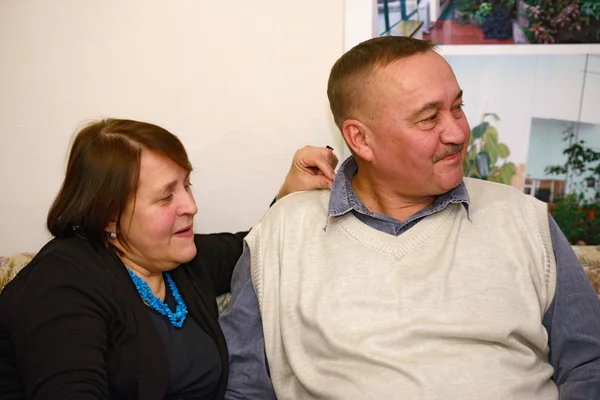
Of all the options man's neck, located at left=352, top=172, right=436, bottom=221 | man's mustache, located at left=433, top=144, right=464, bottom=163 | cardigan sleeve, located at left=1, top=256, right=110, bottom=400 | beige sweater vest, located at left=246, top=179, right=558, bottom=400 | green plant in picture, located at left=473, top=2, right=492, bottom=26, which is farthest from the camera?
green plant in picture, located at left=473, top=2, right=492, bottom=26

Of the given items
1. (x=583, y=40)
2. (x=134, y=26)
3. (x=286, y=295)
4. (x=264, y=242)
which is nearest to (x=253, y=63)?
(x=134, y=26)

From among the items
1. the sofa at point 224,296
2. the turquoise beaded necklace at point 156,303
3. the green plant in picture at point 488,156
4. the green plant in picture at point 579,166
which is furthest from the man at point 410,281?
the green plant in picture at point 579,166

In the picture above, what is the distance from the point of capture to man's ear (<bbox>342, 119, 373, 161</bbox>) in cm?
164

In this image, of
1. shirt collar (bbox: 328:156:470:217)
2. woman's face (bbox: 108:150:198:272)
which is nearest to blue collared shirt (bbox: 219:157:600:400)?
shirt collar (bbox: 328:156:470:217)

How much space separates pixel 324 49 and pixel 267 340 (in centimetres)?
97

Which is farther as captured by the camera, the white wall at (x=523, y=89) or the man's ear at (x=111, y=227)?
the white wall at (x=523, y=89)

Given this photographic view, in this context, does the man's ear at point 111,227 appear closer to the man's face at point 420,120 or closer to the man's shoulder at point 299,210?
the man's shoulder at point 299,210

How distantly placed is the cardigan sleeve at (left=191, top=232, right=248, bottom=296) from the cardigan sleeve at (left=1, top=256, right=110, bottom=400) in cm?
44

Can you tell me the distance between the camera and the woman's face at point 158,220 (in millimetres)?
1563

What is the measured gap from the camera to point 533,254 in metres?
1.58

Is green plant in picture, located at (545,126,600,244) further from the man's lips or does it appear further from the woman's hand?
the man's lips

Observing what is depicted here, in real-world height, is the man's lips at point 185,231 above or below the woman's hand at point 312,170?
below

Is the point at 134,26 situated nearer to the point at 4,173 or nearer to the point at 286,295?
the point at 4,173

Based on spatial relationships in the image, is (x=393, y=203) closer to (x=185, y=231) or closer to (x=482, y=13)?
(x=185, y=231)
